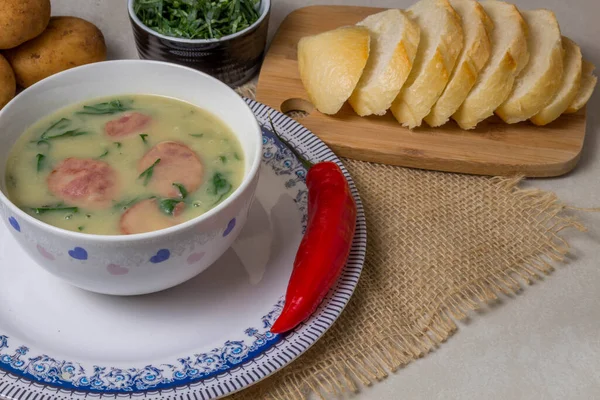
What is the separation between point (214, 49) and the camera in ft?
9.90

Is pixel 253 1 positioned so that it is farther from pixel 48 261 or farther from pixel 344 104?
pixel 48 261

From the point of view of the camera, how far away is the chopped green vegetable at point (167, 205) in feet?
6.25

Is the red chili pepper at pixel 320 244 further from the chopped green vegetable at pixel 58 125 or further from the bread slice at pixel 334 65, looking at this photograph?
the chopped green vegetable at pixel 58 125

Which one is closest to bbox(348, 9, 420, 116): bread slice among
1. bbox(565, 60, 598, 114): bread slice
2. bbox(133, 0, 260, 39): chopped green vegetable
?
bbox(133, 0, 260, 39): chopped green vegetable

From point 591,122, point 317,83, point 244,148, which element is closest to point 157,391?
point 244,148

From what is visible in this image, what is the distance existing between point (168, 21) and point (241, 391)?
169 centimetres

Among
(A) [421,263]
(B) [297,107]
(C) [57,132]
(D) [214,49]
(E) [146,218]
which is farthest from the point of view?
(B) [297,107]

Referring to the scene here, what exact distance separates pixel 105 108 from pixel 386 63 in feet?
3.72

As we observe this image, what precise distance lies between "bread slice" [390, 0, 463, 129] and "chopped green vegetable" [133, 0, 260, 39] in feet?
2.52

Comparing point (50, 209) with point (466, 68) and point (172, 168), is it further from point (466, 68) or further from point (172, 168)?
point (466, 68)

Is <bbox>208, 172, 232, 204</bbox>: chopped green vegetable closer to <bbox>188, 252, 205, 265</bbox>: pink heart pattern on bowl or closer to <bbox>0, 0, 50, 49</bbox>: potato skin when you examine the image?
<bbox>188, 252, 205, 265</bbox>: pink heart pattern on bowl

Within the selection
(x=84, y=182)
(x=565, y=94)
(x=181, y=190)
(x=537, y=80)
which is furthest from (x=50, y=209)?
(x=565, y=94)

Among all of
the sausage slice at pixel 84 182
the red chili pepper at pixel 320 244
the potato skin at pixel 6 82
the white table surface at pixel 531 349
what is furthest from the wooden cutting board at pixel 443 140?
the sausage slice at pixel 84 182

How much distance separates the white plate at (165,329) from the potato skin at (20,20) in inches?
37.3
